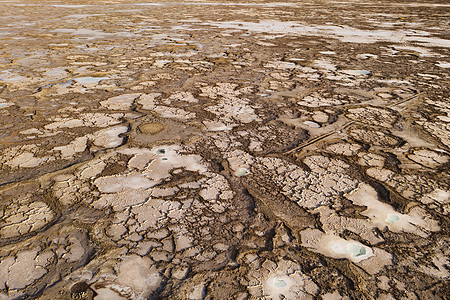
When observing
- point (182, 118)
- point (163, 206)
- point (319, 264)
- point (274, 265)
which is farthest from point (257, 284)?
point (182, 118)

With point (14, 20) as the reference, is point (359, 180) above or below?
above

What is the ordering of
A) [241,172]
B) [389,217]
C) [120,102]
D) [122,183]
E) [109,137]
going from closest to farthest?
[389,217] < [122,183] < [241,172] < [109,137] < [120,102]

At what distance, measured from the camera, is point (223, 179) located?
1717 mm

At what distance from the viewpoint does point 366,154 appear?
1962 millimetres

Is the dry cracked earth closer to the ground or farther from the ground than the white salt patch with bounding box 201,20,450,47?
farther from the ground

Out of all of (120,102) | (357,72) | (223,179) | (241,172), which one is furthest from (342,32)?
(223,179)

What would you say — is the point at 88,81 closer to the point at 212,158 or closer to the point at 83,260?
the point at 212,158

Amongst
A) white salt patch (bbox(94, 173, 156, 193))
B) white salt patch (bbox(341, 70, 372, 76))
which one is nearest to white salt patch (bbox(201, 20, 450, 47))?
white salt patch (bbox(341, 70, 372, 76))

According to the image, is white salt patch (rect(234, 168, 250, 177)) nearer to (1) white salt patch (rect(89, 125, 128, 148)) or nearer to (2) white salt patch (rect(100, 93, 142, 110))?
(1) white salt patch (rect(89, 125, 128, 148))

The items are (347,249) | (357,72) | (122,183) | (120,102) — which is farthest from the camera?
(357,72)

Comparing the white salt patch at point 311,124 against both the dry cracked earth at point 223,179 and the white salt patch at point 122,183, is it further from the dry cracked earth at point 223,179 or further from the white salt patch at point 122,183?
the white salt patch at point 122,183

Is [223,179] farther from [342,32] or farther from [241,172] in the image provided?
[342,32]

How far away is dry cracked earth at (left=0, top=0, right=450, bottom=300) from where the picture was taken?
1.17 m

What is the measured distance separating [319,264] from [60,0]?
13.3 m
